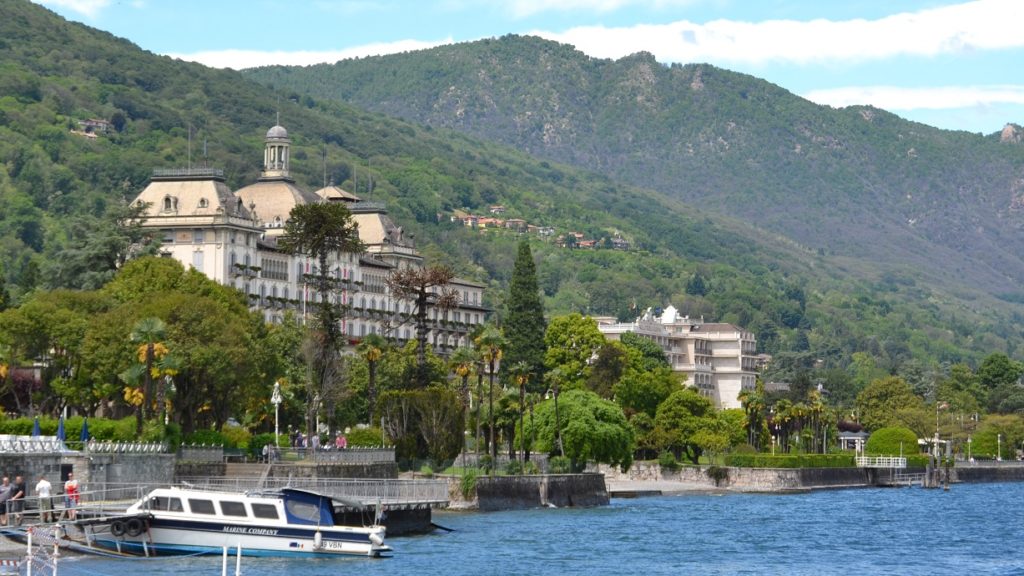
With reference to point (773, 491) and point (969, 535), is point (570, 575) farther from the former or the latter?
point (773, 491)

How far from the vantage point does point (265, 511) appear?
8362 cm

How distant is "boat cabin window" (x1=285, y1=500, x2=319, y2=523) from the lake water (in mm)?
2157

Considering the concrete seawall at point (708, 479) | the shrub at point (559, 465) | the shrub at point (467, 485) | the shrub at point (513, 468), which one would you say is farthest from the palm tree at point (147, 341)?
the concrete seawall at point (708, 479)

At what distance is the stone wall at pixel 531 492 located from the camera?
387 feet

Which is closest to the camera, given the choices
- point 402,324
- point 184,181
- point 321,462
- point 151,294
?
point 321,462

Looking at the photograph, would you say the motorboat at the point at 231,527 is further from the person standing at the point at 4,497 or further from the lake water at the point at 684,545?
the person standing at the point at 4,497

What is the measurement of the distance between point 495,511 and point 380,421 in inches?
526

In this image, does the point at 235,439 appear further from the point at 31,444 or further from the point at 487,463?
the point at 31,444

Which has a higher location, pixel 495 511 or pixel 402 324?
pixel 402 324

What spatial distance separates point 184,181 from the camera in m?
168

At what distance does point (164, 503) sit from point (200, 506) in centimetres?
151

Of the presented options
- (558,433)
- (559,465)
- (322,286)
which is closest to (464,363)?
(559,465)

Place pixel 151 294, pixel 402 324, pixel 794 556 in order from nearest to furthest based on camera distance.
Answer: pixel 794 556 → pixel 151 294 → pixel 402 324

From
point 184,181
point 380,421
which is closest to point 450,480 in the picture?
point 380,421
